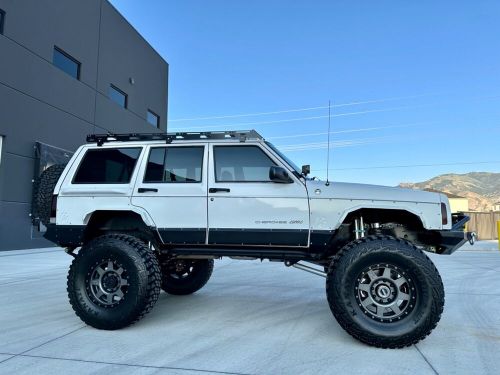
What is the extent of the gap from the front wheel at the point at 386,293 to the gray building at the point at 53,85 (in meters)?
13.7

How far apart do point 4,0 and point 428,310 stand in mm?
16024

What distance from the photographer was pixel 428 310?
3867 millimetres

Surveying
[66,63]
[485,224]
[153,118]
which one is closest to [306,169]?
[66,63]

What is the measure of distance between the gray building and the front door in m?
12.2

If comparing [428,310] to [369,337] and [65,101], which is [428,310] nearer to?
[369,337]

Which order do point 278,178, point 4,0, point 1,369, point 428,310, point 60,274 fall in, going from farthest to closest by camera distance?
1. point 4,0
2. point 60,274
3. point 278,178
4. point 428,310
5. point 1,369

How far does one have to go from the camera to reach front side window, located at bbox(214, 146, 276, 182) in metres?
4.68

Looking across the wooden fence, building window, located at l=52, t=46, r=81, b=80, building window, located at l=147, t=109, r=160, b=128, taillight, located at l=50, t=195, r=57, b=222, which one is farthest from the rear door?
the wooden fence

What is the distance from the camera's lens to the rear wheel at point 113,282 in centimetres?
441

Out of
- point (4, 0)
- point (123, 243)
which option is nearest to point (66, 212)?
point (123, 243)

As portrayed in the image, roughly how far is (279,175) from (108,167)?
2.23 meters

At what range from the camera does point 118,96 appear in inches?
821

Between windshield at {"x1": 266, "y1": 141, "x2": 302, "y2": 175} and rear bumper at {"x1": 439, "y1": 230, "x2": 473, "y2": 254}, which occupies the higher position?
windshield at {"x1": 266, "y1": 141, "x2": 302, "y2": 175}

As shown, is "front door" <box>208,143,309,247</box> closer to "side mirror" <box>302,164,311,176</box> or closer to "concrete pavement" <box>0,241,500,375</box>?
"side mirror" <box>302,164,311,176</box>
